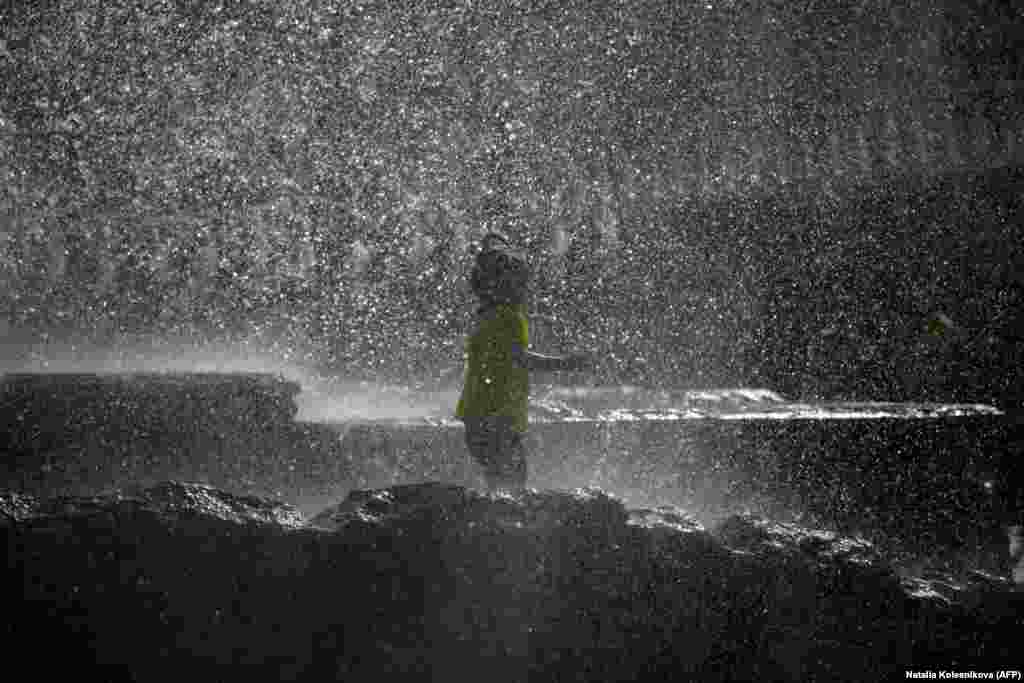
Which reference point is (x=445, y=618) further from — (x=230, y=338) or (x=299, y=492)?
(x=230, y=338)

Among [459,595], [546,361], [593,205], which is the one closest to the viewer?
[459,595]

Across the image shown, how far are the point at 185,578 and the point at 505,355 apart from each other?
161cm

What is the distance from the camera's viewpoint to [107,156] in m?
7.73

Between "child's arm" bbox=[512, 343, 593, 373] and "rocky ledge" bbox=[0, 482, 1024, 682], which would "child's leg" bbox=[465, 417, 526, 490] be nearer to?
"child's arm" bbox=[512, 343, 593, 373]

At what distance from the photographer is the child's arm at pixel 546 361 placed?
3469mm

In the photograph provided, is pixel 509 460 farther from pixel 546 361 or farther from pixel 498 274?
pixel 498 274

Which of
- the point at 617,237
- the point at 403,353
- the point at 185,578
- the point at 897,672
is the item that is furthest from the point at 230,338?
the point at 897,672

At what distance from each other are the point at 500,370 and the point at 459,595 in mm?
1209

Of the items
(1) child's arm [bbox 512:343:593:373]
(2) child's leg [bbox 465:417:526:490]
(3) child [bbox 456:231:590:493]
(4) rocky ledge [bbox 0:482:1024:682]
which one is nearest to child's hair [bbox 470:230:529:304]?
(3) child [bbox 456:231:590:493]

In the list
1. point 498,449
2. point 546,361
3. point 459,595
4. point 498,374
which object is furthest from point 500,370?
point 459,595

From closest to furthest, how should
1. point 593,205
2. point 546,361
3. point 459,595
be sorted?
point 459,595
point 546,361
point 593,205

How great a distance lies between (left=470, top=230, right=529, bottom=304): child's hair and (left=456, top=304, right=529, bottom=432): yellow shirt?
5cm

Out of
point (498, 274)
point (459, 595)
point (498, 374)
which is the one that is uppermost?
point (498, 274)

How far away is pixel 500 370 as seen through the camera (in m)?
3.54
